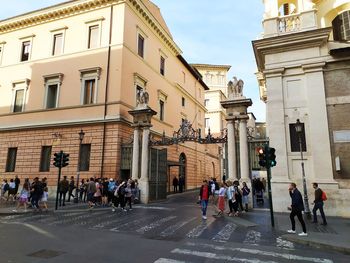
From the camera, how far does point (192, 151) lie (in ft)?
118

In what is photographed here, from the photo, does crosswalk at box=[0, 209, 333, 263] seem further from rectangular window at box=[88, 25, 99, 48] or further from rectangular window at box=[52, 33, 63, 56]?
rectangular window at box=[52, 33, 63, 56]

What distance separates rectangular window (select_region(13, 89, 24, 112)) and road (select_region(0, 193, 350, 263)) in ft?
54.3

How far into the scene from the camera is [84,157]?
875 inches

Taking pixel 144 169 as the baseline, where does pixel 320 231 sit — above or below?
below

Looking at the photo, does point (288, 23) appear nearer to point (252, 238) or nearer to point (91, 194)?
point (252, 238)

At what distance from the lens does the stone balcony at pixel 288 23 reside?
15477 mm

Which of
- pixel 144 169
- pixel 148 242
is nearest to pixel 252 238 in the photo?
pixel 148 242

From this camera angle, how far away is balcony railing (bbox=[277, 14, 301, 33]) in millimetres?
15977

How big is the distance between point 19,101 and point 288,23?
74.0ft

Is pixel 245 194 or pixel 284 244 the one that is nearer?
pixel 284 244

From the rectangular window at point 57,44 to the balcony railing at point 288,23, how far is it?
1794cm

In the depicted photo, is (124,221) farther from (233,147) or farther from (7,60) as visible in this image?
(7,60)

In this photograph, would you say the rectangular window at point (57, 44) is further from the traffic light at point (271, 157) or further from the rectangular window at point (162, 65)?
the traffic light at point (271, 157)

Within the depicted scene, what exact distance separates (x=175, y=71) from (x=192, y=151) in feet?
32.2
